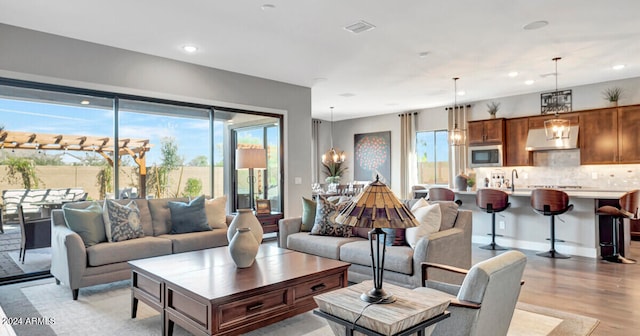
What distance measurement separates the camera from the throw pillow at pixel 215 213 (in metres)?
5.19

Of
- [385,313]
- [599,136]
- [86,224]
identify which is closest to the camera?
[385,313]

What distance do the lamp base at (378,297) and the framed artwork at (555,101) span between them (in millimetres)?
7491

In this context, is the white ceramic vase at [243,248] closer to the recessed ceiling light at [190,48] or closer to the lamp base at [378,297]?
the lamp base at [378,297]

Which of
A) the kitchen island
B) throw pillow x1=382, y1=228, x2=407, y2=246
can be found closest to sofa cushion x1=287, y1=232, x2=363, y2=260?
throw pillow x1=382, y1=228, x2=407, y2=246

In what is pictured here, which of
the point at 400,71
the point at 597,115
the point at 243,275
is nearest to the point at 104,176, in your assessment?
the point at 243,275

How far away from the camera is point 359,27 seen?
173 inches

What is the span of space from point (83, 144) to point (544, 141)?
7898mm

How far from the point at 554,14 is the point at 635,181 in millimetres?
4747

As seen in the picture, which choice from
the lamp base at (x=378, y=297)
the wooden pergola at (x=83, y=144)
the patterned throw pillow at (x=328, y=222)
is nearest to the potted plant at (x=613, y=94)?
the patterned throw pillow at (x=328, y=222)

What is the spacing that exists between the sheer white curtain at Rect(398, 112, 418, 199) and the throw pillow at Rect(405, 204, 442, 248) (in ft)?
21.2

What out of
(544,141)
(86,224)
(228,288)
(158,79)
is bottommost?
(228,288)

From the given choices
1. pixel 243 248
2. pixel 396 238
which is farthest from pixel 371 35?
pixel 243 248

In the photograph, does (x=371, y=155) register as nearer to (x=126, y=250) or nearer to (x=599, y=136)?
(x=599, y=136)

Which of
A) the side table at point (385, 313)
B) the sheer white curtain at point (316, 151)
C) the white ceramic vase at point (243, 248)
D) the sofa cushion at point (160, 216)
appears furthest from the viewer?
the sheer white curtain at point (316, 151)
